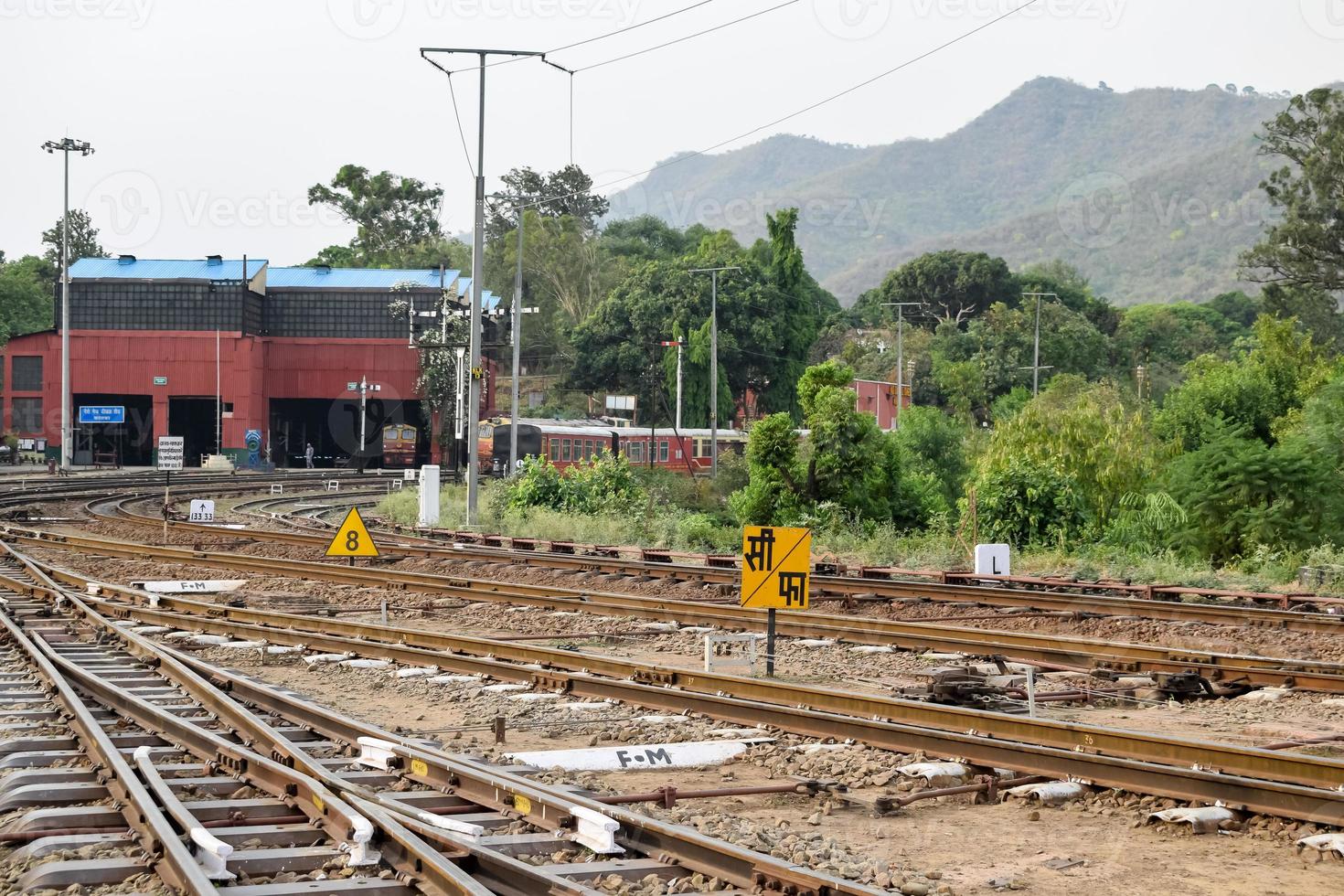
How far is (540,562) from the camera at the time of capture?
25.6 m

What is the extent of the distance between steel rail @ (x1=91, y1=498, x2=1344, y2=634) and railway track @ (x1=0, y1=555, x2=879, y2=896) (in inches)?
432

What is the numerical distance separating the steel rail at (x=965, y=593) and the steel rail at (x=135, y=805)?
11.9 metres

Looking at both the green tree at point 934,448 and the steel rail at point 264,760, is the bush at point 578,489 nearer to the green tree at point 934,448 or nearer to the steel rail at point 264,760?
the green tree at point 934,448

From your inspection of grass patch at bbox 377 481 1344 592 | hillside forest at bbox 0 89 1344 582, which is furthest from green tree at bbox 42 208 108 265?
grass patch at bbox 377 481 1344 592

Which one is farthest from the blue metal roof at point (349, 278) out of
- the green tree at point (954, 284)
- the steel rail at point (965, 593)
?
the steel rail at point (965, 593)

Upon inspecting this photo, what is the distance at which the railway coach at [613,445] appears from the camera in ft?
197

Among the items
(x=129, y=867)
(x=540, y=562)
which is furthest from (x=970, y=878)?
(x=540, y=562)

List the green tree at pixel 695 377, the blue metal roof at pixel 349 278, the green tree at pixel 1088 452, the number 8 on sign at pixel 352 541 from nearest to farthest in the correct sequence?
the number 8 on sign at pixel 352 541 → the green tree at pixel 1088 452 → the green tree at pixel 695 377 → the blue metal roof at pixel 349 278

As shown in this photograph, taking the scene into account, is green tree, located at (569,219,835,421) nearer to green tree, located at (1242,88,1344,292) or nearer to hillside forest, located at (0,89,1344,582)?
hillside forest, located at (0,89,1344,582)

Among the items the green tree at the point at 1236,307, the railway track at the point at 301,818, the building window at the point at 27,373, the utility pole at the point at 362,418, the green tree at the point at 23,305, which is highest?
the green tree at the point at 1236,307

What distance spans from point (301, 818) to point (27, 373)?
Answer: 266 ft

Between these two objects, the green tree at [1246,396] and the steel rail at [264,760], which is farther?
the green tree at [1246,396]

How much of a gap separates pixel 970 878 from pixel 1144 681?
700 cm

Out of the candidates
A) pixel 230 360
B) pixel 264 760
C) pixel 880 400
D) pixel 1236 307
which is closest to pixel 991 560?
pixel 264 760
